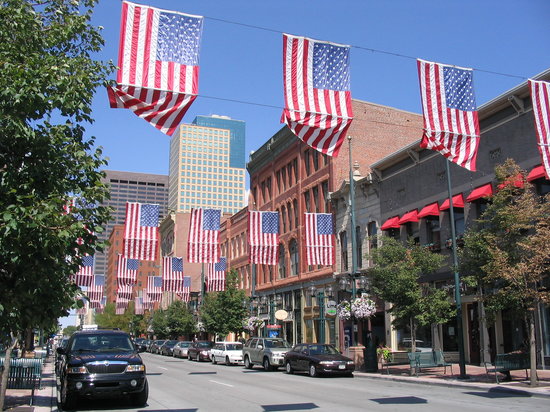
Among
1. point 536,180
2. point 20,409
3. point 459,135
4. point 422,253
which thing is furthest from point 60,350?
point 536,180

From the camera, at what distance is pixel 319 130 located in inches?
579

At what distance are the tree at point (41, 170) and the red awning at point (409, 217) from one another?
23.1 meters

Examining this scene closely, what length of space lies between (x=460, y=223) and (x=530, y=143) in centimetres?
561

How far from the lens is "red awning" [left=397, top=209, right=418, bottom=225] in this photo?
99.0 ft

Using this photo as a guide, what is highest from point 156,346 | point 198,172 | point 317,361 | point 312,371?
point 198,172

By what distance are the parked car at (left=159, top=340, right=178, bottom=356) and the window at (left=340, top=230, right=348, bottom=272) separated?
19899mm

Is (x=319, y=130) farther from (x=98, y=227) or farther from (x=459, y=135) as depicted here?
(x=98, y=227)

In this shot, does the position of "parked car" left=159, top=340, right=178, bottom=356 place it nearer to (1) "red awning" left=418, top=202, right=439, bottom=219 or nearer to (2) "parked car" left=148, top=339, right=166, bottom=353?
(2) "parked car" left=148, top=339, right=166, bottom=353

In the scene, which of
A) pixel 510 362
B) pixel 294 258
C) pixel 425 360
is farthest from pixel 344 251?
pixel 510 362

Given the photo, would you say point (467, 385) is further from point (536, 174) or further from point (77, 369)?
point (77, 369)

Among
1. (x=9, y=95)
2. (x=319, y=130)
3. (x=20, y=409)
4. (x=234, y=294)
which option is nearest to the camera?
(x=9, y=95)

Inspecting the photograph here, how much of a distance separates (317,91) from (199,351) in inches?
1196

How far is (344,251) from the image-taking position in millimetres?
38750

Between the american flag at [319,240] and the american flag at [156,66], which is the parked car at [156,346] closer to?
the american flag at [319,240]
